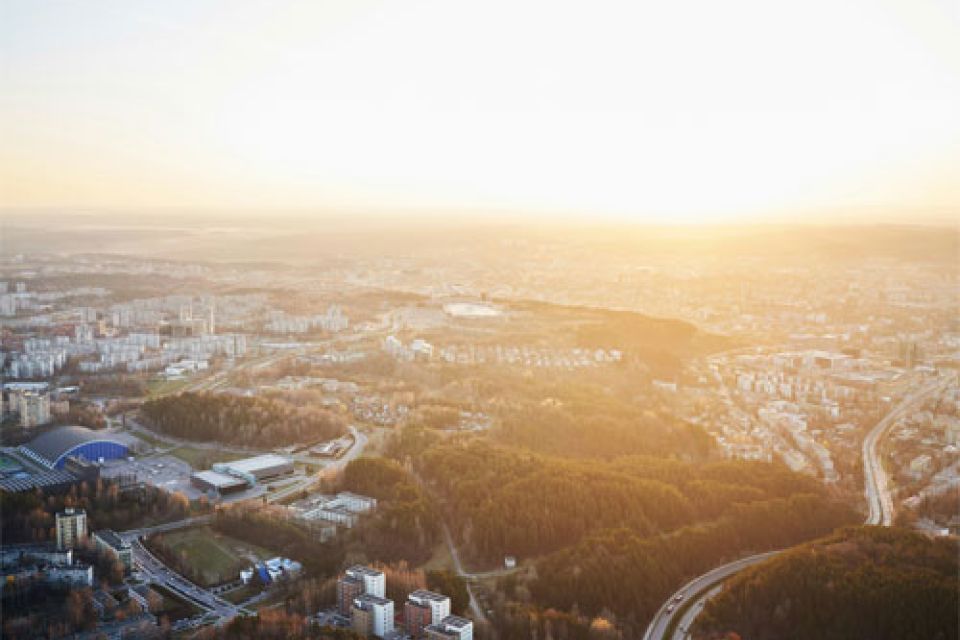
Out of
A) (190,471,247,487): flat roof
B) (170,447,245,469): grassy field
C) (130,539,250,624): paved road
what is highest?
(190,471,247,487): flat roof

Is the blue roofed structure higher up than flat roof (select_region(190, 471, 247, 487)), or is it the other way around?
the blue roofed structure

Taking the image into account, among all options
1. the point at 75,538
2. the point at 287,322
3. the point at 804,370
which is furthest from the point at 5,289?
the point at 804,370

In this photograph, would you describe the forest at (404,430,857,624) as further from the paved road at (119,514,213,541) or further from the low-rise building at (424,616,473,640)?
the paved road at (119,514,213,541)

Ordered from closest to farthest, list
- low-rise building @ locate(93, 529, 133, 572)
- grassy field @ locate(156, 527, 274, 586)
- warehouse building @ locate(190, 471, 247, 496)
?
low-rise building @ locate(93, 529, 133, 572) → grassy field @ locate(156, 527, 274, 586) → warehouse building @ locate(190, 471, 247, 496)

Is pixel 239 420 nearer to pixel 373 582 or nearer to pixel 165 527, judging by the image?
pixel 165 527

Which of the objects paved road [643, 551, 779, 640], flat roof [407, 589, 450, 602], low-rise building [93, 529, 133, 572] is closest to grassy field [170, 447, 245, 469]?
low-rise building [93, 529, 133, 572]

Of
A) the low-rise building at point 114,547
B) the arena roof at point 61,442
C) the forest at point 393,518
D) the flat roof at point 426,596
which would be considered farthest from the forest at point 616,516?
the arena roof at point 61,442

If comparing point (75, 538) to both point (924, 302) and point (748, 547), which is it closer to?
point (748, 547)

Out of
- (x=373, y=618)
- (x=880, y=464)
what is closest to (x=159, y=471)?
(x=373, y=618)
